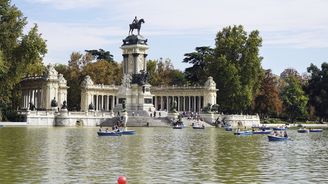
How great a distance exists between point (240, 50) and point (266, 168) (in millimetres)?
81843

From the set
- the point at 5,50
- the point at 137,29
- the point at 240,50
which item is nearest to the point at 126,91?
the point at 137,29

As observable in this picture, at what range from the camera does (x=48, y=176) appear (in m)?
26.6

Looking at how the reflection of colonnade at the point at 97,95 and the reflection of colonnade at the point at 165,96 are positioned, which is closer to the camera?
the reflection of colonnade at the point at 165,96

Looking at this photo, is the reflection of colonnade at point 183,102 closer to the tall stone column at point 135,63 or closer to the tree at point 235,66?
the tree at point 235,66

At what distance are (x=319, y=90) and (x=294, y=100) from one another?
36.1 feet

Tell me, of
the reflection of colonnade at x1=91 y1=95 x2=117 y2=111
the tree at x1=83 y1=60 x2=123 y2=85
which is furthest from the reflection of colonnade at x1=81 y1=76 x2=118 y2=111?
the tree at x1=83 y1=60 x2=123 y2=85

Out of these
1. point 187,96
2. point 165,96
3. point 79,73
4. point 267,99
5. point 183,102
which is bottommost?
point 183,102

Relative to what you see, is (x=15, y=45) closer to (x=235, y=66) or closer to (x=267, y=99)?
(x=235, y=66)

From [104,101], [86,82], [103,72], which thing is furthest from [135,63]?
[104,101]

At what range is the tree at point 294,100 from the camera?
126 m

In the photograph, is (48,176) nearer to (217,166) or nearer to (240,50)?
(217,166)

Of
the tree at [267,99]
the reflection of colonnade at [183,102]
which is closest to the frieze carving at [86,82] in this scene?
the reflection of colonnade at [183,102]

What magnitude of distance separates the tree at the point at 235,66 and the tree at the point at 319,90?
78.6 feet

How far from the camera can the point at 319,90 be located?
134 meters
